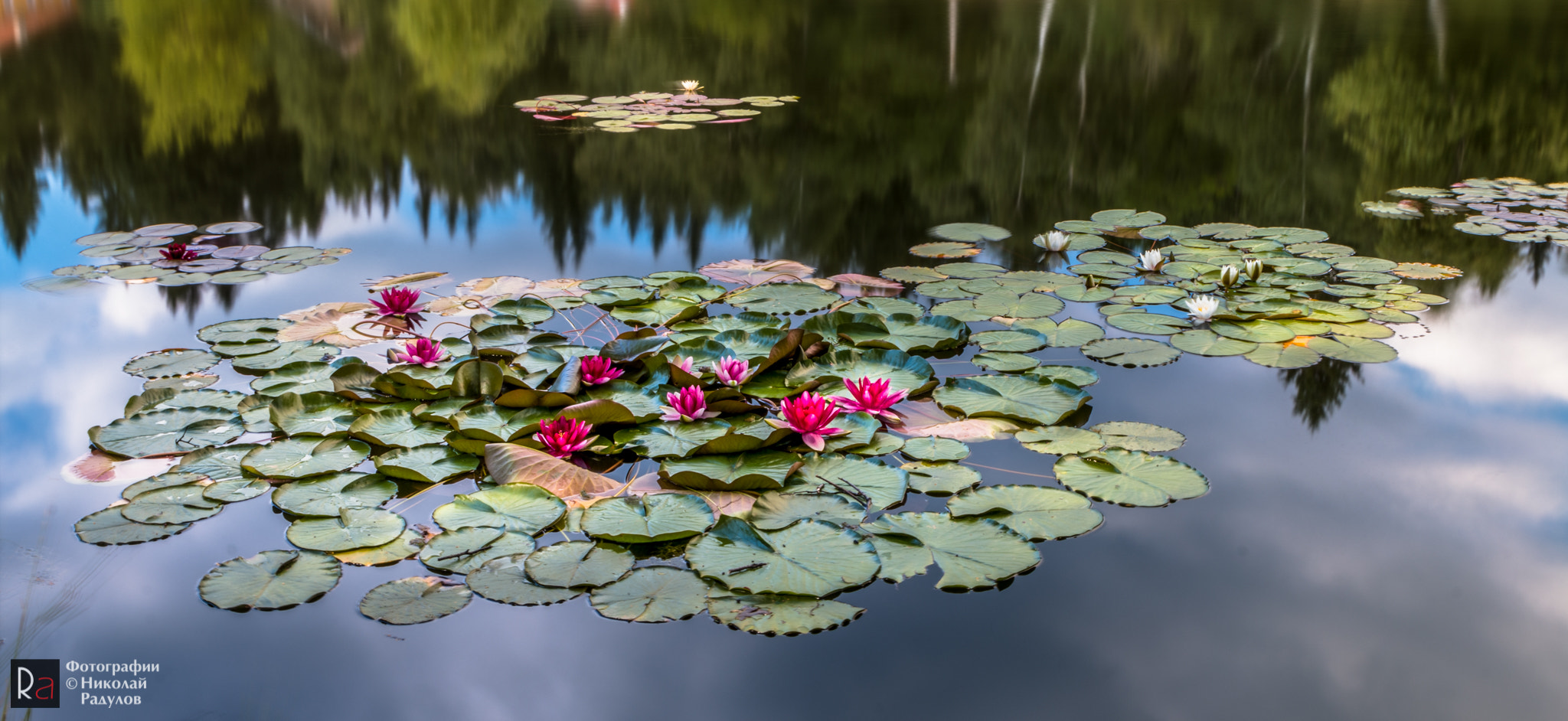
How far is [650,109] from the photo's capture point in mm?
8477

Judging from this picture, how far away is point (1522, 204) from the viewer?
223 inches

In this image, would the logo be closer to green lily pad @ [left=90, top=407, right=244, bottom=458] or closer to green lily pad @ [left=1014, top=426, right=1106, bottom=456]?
green lily pad @ [left=90, top=407, right=244, bottom=458]

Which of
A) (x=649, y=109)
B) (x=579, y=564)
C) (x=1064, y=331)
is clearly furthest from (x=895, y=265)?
(x=649, y=109)

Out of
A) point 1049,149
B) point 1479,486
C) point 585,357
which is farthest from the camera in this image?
point 1049,149

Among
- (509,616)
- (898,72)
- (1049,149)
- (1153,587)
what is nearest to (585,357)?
(509,616)

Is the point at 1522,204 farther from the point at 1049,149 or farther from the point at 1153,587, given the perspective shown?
the point at 1153,587

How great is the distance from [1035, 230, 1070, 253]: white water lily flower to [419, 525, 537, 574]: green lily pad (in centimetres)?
317

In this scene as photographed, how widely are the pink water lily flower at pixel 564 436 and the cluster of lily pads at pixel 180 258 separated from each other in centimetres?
252

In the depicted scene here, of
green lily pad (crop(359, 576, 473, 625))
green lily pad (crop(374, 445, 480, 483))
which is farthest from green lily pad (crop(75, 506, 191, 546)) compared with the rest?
green lily pad (crop(359, 576, 473, 625))

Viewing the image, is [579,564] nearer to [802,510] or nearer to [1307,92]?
[802,510]

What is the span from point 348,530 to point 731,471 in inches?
37.2

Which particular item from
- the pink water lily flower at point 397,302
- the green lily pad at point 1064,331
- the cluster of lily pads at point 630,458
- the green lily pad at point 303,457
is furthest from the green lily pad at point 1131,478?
the pink water lily flower at point 397,302

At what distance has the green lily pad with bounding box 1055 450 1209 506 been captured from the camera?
252cm

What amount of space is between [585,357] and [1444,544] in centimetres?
244
